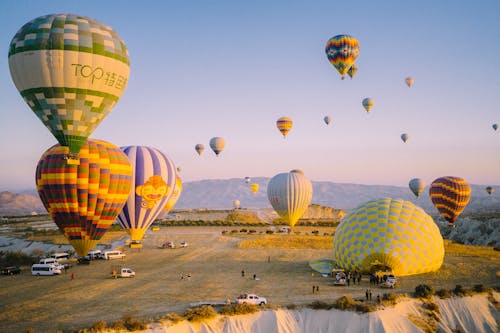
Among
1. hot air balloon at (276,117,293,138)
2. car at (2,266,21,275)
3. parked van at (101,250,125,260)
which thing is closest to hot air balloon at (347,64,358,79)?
hot air balloon at (276,117,293,138)

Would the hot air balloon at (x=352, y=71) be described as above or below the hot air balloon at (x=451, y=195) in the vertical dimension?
above

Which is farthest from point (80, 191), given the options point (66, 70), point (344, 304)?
point (344, 304)

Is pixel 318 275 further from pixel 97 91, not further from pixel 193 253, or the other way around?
pixel 97 91

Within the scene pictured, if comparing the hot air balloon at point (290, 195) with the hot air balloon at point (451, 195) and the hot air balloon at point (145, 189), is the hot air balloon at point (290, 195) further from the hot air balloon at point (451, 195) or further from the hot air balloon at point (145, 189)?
the hot air balloon at point (451, 195)

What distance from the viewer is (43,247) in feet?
160

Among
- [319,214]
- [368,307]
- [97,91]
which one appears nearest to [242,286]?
[368,307]

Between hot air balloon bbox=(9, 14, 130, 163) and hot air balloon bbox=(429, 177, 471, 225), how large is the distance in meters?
48.9

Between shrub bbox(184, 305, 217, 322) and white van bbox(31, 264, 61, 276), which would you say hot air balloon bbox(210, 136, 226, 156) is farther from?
shrub bbox(184, 305, 217, 322)

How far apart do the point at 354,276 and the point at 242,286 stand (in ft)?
24.2

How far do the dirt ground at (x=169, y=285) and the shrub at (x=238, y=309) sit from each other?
189 centimetres

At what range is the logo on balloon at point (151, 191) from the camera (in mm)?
36506

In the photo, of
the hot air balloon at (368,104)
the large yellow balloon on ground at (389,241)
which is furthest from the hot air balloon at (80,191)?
the hot air balloon at (368,104)

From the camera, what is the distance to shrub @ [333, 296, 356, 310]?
68.1 ft

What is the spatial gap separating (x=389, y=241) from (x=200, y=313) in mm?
13768
